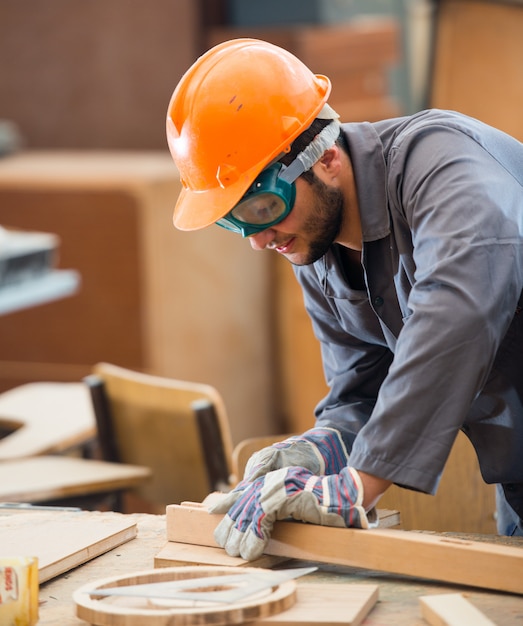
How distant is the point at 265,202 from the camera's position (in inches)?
77.2

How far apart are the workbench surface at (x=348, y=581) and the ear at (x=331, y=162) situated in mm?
712

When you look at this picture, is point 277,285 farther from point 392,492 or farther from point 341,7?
point 392,492

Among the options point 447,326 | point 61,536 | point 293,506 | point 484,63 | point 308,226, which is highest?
point 484,63

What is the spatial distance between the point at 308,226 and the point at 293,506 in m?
0.54

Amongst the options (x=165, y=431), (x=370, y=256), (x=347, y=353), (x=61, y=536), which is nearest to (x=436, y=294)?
(x=370, y=256)

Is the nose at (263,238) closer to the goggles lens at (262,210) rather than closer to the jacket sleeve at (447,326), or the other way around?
the goggles lens at (262,210)

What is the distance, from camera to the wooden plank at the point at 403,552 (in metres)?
1.67

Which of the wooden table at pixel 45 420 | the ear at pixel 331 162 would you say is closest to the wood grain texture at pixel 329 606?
the ear at pixel 331 162

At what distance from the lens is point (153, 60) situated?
525 centimetres

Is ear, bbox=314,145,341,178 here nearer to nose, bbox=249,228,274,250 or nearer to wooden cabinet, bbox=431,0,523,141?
nose, bbox=249,228,274,250

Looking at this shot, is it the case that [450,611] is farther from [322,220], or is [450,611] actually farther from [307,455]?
[322,220]

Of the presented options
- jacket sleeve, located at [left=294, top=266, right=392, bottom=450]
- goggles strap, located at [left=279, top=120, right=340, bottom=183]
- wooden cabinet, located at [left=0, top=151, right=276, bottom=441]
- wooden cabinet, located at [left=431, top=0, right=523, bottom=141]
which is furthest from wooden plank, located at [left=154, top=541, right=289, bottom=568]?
wooden cabinet, located at [left=431, top=0, right=523, bottom=141]

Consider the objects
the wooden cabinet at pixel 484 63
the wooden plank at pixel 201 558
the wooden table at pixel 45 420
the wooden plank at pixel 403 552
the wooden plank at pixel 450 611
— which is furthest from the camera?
the wooden cabinet at pixel 484 63

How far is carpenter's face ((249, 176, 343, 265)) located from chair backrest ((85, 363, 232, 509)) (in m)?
1.07
